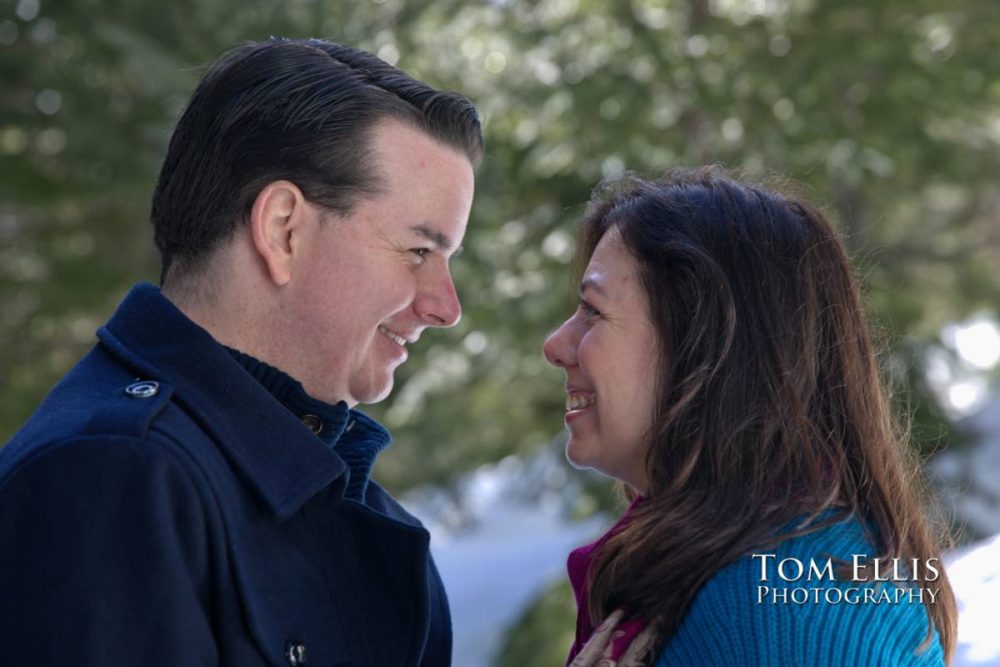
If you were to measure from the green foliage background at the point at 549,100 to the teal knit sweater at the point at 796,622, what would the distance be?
9.72 feet

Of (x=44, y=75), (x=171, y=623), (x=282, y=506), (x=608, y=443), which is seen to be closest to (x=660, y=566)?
(x=608, y=443)

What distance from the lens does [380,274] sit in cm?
233

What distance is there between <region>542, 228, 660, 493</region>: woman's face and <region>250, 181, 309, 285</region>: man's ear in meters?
0.63

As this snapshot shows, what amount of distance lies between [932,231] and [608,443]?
5951 mm

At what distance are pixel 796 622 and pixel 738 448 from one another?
0.37 m

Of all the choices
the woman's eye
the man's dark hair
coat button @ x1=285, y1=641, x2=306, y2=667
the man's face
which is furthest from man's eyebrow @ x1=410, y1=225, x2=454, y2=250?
coat button @ x1=285, y1=641, x2=306, y2=667

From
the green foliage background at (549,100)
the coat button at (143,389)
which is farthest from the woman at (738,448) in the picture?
the green foliage background at (549,100)

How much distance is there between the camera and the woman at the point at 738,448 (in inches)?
83.1

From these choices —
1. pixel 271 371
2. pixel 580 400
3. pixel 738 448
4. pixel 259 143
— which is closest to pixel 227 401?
pixel 271 371

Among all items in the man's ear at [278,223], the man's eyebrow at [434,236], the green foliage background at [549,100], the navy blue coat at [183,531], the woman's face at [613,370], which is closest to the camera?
the navy blue coat at [183,531]

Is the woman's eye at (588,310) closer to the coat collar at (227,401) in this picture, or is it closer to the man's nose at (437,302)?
the man's nose at (437,302)

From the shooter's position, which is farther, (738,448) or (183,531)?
(738,448)

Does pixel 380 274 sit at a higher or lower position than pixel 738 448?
higher

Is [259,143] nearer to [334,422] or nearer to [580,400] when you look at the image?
[334,422]
